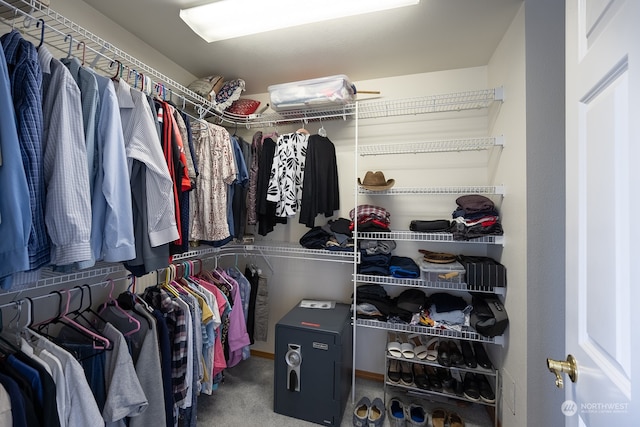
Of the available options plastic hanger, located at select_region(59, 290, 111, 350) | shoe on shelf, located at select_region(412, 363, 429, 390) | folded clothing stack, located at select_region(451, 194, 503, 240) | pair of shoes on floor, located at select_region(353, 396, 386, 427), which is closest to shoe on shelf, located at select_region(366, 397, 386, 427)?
pair of shoes on floor, located at select_region(353, 396, 386, 427)

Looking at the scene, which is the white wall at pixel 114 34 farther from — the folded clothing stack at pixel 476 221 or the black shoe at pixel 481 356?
the black shoe at pixel 481 356

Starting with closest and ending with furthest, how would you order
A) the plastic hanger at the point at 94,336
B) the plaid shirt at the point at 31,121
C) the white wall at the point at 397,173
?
the plaid shirt at the point at 31,121
the plastic hanger at the point at 94,336
the white wall at the point at 397,173

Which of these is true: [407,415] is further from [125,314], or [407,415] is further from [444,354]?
[125,314]

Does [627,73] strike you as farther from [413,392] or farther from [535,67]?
[413,392]

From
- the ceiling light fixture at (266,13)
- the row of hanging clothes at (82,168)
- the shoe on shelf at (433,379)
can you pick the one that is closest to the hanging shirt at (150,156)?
the row of hanging clothes at (82,168)

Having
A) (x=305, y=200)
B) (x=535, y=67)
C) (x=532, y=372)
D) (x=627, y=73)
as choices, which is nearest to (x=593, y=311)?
(x=627, y=73)

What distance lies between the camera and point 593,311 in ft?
2.01

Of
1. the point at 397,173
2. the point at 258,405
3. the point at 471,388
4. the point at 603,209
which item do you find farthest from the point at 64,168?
the point at 471,388

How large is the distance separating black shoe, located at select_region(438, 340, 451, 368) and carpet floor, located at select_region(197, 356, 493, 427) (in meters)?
0.40

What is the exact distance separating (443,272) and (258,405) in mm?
1596

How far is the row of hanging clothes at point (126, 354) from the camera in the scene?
Answer: 88 cm

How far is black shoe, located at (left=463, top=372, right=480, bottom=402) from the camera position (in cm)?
164

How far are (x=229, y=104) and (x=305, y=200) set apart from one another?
1.03 metres

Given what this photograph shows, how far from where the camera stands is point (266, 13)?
142 centimetres
